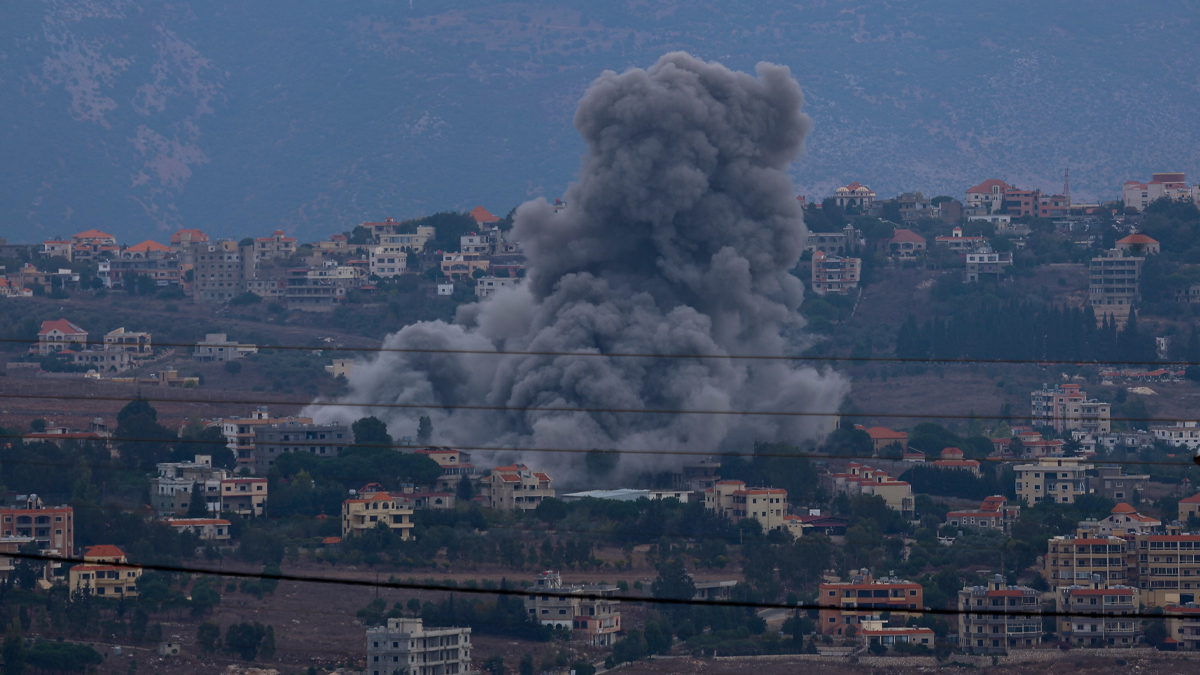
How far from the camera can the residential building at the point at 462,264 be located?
275 ft

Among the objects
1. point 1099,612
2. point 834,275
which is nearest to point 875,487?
point 1099,612

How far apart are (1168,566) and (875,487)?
30.1ft

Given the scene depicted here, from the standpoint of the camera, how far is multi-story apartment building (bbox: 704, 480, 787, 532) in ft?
122

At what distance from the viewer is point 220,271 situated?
86.4 meters

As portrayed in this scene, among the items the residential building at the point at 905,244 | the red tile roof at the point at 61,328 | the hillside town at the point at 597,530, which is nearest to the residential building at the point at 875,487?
the hillside town at the point at 597,530

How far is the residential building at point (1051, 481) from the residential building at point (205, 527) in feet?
55.2

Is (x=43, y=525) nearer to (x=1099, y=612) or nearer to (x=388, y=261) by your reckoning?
(x=1099, y=612)

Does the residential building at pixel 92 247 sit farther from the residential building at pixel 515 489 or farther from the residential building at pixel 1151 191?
the residential building at pixel 515 489

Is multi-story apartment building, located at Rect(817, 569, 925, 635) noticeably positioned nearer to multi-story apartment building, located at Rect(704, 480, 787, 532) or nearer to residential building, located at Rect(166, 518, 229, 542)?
multi-story apartment building, located at Rect(704, 480, 787, 532)

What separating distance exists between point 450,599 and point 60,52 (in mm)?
173384

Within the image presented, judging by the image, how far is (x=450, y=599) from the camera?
97.8 feet

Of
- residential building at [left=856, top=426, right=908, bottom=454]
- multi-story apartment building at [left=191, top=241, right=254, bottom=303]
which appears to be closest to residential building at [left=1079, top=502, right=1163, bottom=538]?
residential building at [left=856, top=426, right=908, bottom=454]

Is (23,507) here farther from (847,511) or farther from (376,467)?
(847,511)

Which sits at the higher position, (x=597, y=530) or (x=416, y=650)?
(x=597, y=530)
